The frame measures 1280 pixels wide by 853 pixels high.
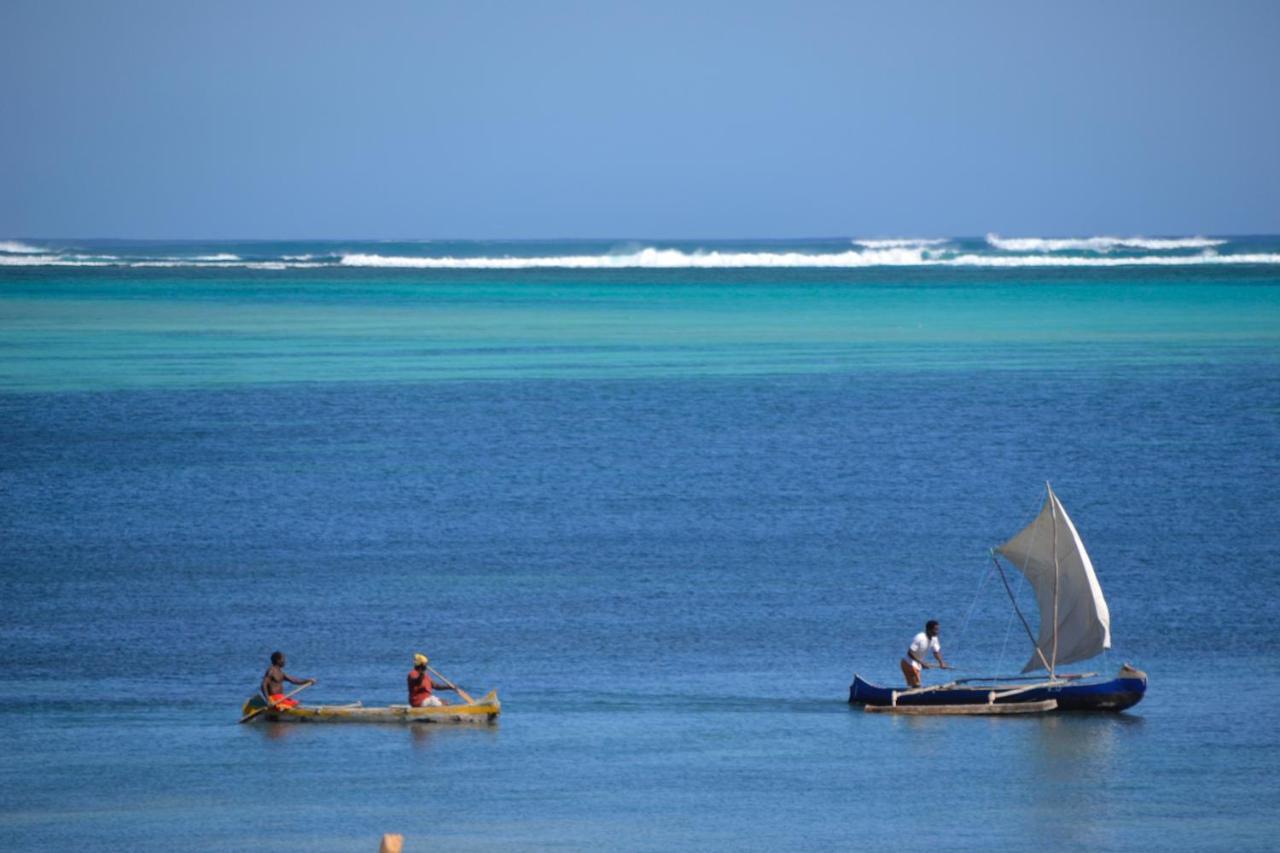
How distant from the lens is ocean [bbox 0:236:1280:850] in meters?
19.8

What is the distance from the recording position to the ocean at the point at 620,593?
64.8 feet

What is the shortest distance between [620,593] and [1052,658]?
770cm

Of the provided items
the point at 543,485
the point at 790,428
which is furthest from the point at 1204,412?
the point at 543,485

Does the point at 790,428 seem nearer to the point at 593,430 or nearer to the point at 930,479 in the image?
the point at 593,430

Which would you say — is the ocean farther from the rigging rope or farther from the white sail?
the white sail

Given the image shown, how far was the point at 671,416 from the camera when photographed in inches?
2222

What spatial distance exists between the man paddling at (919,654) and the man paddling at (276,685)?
805 cm

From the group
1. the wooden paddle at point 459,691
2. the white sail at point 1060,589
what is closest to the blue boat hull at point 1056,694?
the white sail at point 1060,589

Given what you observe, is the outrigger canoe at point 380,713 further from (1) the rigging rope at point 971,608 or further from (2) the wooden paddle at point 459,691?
(1) the rigging rope at point 971,608

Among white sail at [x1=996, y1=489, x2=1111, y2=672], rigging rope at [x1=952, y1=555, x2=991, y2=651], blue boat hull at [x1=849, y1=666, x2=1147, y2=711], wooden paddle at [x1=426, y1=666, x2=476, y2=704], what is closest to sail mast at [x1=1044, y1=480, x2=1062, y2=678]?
white sail at [x1=996, y1=489, x2=1111, y2=672]

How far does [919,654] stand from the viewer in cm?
2486

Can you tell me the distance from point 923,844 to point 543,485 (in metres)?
25.0

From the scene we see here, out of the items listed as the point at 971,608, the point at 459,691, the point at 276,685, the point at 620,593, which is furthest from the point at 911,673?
the point at 276,685

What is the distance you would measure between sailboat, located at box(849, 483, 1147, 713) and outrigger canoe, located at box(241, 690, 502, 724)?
489 centimetres
